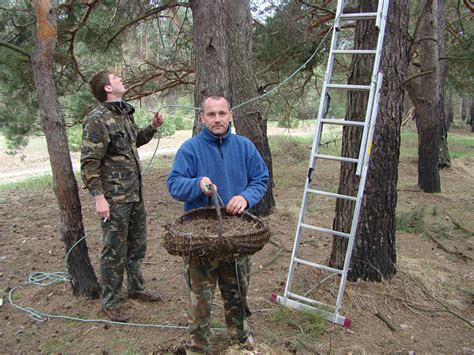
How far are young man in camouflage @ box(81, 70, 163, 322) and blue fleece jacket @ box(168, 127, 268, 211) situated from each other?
83 centimetres

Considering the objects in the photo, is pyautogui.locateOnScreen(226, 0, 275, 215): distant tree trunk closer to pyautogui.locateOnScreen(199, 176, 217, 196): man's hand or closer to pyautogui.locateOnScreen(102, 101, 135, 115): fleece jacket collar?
pyautogui.locateOnScreen(102, 101, 135, 115): fleece jacket collar

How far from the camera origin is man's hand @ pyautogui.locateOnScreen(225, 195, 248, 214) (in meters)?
2.71

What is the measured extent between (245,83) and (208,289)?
14.5 feet

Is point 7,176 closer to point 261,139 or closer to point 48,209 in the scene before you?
point 48,209

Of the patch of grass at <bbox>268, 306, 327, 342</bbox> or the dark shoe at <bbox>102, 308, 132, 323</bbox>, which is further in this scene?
the dark shoe at <bbox>102, 308, 132, 323</bbox>

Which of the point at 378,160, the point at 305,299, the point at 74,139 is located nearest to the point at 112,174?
the point at 305,299

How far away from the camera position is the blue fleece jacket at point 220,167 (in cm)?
281

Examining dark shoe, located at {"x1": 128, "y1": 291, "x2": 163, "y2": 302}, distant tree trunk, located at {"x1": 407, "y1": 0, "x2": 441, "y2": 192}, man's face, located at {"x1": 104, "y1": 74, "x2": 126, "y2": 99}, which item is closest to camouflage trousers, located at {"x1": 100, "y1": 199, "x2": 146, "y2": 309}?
dark shoe, located at {"x1": 128, "y1": 291, "x2": 163, "y2": 302}

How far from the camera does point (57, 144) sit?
375 cm

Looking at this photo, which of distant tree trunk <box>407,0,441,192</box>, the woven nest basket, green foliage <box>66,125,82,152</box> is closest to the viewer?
the woven nest basket

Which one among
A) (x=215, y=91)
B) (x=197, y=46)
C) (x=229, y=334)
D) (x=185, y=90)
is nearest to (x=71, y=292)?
(x=229, y=334)

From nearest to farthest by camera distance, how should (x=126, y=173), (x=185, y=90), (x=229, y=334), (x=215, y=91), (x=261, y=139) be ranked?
(x=229, y=334) → (x=126, y=173) → (x=215, y=91) → (x=261, y=139) → (x=185, y=90)

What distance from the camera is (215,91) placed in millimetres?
5094

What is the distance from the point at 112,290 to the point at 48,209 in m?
4.78
